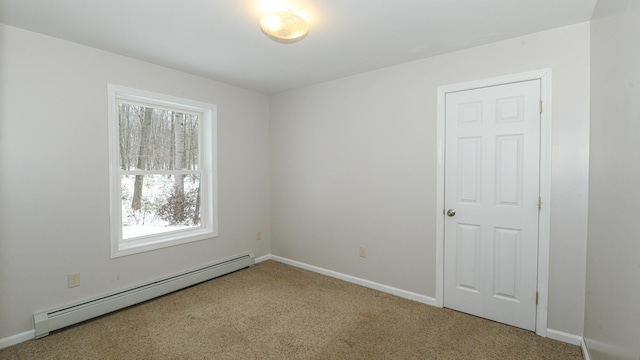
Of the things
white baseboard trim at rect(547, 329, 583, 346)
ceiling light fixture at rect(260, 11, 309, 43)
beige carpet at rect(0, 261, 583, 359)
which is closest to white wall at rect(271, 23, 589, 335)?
white baseboard trim at rect(547, 329, 583, 346)

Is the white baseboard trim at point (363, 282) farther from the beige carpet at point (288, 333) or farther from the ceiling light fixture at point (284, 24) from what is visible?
the ceiling light fixture at point (284, 24)

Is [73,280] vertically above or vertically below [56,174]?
below

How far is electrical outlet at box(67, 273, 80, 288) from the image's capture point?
2430 mm

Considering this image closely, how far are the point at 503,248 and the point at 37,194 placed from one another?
3889 millimetres

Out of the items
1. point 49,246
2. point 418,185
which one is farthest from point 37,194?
point 418,185

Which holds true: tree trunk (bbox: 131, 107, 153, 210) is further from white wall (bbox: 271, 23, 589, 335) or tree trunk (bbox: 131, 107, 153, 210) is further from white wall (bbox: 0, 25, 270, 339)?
white wall (bbox: 271, 23, 589, 335)

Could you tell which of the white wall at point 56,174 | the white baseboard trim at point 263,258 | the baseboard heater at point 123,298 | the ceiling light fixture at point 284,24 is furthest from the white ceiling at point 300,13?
the white baseboard trim at point 263,258

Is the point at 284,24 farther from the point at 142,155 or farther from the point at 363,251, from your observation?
the point at 363,251

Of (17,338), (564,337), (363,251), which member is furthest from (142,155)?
(564,337)

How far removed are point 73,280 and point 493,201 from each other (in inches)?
147

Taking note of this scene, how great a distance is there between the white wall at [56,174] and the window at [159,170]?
0.10 m

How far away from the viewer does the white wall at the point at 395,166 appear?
213 centimetres

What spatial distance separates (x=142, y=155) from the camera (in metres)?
3.02

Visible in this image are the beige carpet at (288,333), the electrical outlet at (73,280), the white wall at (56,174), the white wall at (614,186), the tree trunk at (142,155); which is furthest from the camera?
the tree trunk at (142,155)
